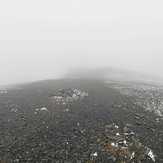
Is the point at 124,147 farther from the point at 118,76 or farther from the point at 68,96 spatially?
the point at 118,76

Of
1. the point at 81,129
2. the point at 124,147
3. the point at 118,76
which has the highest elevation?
the point at 118,76

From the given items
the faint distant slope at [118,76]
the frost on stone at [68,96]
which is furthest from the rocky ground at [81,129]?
the faint distant slope at [118,76]

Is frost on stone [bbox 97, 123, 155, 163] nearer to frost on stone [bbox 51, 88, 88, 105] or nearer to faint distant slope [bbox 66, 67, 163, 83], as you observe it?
frost on stone [bbox 51, 88, 88, 105]

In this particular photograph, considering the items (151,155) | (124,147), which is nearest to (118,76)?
(124,147)

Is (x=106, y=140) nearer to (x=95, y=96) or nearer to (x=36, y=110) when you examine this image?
(x=36, y=110)

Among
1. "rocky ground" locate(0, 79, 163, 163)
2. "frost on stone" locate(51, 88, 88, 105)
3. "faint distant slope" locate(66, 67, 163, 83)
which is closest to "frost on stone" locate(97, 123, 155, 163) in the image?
"rocky ground" locate(0, 79, 163, 163)

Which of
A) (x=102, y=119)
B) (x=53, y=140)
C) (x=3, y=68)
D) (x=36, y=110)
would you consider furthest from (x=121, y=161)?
(x=3, y=68)

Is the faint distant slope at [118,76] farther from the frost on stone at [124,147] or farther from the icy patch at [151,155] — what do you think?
the icy patch at [151,155]

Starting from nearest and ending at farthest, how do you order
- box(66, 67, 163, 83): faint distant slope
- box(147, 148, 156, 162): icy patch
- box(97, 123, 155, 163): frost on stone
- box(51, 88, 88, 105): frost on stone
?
box(97, 123, 155, 163): frost on stone < box(147, 148, 156, 162): icy patch < box(51, 88, 88, 105): frost on stone < box(66, 67, 163, 83): faint distant slope
